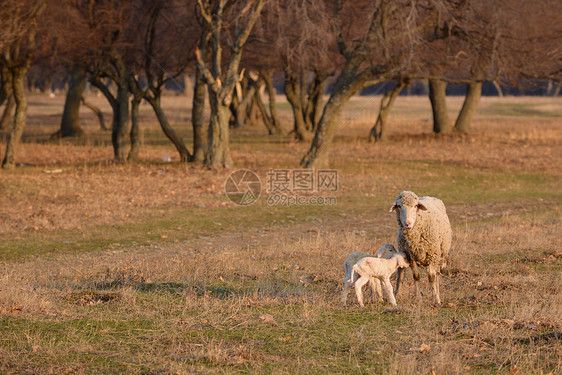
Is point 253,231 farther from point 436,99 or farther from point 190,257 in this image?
point 436,99

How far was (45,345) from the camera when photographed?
6.54 metres

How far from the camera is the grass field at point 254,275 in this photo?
6.42 meters

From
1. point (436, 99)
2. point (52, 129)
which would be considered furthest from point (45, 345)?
Result: point (52, 129)

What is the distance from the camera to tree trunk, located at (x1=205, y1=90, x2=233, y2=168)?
23.2 m

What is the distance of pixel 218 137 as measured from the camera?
23.4 m

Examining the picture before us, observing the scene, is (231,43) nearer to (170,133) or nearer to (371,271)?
(170,133)

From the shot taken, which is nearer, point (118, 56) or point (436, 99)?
point (118, 56)

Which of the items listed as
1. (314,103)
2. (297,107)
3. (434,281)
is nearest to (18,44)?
(297,107)

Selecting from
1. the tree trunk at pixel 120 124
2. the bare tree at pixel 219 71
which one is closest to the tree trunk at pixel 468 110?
the bare tree at pixel 219 71

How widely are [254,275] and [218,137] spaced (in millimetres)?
13622

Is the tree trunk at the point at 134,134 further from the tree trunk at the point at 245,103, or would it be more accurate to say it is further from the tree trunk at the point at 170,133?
the tree trunk at the point at 245,103

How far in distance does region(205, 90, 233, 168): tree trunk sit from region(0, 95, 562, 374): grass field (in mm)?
629

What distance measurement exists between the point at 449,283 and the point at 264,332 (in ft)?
12.0

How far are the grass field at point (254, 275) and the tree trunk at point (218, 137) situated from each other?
63cm
